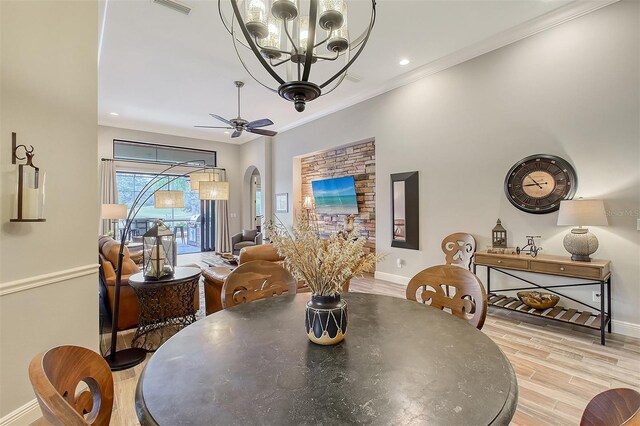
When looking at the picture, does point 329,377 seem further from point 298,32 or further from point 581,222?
point 581,222

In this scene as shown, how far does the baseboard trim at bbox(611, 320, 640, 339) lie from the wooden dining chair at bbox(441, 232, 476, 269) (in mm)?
1469

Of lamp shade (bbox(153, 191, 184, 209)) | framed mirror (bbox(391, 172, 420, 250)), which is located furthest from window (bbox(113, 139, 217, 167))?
framed mirror (bbox(391, 172, 420, 250))

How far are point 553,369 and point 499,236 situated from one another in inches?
65.5

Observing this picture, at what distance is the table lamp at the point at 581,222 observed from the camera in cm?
286

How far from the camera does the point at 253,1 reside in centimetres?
158

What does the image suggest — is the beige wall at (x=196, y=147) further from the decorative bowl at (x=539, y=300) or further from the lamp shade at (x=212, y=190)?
the decorative bowl at (x=539, y=300)

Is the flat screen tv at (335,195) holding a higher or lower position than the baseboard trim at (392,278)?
higher

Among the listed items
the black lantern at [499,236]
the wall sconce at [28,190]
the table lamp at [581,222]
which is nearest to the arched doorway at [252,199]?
the black lantern at [499,236]

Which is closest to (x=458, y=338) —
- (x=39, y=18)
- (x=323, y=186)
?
(x=39, y=18)

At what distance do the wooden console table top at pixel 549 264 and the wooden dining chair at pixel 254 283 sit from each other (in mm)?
2639

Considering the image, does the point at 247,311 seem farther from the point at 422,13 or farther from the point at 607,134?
the point at 607,134

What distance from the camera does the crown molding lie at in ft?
10.4

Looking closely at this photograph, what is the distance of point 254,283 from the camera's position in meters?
1.91

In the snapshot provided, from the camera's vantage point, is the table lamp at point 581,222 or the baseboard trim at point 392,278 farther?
the baseboard trim at point 392,278
